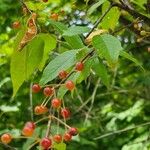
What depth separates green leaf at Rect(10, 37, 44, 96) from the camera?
1222mm

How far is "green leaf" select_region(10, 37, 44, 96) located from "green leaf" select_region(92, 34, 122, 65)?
0.53ft

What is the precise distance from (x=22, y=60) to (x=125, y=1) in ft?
1.28

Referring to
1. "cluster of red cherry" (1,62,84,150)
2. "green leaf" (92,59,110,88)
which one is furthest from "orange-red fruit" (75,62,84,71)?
"green leaf" (92,59,110,88)

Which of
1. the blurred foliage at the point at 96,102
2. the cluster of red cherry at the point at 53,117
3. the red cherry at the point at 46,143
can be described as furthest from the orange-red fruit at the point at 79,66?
the blurred foliage at the point at 96,102

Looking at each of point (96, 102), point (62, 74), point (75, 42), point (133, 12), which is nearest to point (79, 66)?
point (62, 74)

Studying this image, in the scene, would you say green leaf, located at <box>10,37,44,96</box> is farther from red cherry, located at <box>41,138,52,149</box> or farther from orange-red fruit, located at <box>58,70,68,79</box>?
red cherry, located at <box>41,138,52,149</box>

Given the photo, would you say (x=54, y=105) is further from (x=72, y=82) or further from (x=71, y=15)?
(x=71, y=15)

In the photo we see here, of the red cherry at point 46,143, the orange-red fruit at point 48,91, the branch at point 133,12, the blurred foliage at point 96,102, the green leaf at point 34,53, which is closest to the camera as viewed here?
the red cherry at point 46,143

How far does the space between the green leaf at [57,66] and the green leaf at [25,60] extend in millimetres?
69

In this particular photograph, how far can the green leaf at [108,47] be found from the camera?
3.51 feet

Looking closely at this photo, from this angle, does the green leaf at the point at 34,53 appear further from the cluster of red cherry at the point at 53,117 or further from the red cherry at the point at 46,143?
the red cherry at the point at 46,143

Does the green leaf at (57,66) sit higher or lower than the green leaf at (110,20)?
higher

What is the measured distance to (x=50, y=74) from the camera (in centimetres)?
116

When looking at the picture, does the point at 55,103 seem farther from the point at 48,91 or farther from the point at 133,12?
the point at 133,12
